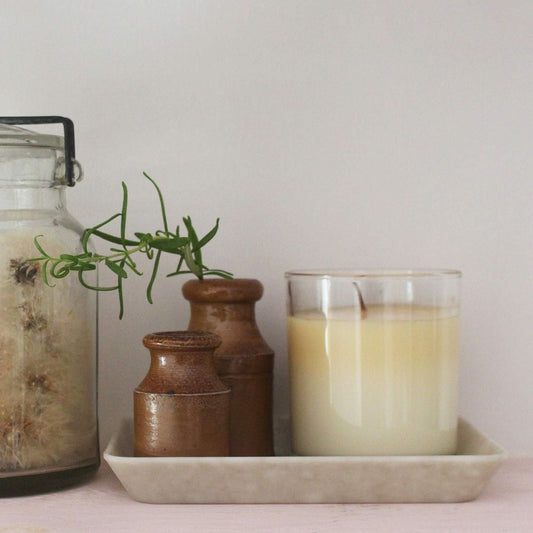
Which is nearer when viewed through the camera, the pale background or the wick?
the wick

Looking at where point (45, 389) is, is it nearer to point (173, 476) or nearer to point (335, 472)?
point (173, 476)

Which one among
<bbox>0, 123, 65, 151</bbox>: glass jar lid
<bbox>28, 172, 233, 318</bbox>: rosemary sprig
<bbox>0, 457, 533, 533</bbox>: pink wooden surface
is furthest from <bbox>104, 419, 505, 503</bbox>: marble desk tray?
<bbox>0, 123, 65, 151</bbox>: glass jar lid

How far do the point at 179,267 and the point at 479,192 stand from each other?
0.28m

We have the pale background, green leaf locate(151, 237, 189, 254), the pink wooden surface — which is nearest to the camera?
the pink wooden surface

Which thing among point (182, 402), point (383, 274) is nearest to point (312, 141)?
point (383, 274)

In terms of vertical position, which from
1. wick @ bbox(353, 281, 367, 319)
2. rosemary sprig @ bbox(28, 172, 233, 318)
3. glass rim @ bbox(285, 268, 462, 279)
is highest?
rosemary sprig @ bbox(28, 172, 233, 318)

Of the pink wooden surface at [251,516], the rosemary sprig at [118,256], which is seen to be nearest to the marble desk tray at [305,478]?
the pink wooden surface at [251,516]

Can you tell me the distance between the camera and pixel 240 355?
635 mm

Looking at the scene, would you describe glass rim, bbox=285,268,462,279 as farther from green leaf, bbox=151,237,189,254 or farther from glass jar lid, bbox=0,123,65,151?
glass jar lid, bbox=0,123,65,151

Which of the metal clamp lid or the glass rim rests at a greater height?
the metal clamp lid

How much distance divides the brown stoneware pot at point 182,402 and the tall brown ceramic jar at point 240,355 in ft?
0.14

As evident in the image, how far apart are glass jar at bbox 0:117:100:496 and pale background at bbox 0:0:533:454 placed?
12 cm

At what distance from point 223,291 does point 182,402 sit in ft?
0.36

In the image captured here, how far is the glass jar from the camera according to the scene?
22.2 inches
